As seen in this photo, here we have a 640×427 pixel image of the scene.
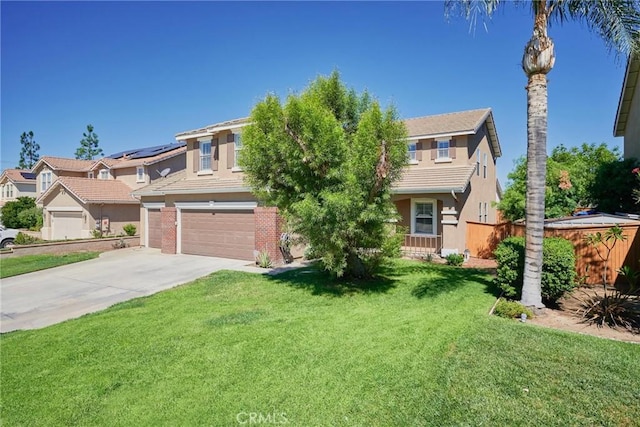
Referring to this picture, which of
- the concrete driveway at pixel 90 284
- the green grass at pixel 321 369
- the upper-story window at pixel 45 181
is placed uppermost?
the upper-story window at pixel 45 181

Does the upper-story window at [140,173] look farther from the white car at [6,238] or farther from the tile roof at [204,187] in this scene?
the white car at [6,238]

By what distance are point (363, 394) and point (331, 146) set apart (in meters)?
6.14

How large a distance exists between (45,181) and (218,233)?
27710 millimetres

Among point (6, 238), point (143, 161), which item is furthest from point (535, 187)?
point (6, 238)

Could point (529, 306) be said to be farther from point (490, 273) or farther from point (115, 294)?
point (115, 294)

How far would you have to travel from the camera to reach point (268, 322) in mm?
7527

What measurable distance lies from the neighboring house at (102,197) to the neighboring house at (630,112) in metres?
28.4

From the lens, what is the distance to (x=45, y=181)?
33.9 metres

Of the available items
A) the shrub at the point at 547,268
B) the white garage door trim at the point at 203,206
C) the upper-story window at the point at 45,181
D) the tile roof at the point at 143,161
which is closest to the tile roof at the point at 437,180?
the shrub at the point at 547,268

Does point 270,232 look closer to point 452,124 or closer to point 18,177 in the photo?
point 452,124

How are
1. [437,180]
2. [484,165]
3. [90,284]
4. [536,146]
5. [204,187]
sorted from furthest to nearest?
1. [484,165]
2. [204,187]
3. [437,180]
4. [90,284]
5. [536,146]

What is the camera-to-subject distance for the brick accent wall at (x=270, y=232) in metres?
14.7

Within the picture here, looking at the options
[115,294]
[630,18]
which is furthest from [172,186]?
[630,18]

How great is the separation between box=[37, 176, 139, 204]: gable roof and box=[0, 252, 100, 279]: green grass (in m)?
5.53
